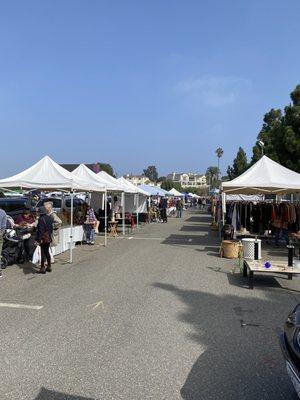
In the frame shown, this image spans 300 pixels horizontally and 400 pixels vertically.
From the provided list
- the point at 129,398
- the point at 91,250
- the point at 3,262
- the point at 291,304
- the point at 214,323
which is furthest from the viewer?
the point at 91,250

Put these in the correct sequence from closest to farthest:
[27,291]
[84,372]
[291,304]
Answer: [84,372], [291,304], [27,291]

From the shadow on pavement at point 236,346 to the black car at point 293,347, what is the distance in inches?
26.3

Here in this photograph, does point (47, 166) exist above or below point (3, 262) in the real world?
above

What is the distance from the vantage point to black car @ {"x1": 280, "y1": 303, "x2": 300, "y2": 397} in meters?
3.49

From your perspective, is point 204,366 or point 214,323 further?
point 214,323

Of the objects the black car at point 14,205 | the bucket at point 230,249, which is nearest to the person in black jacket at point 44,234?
the bucket at point 230,249

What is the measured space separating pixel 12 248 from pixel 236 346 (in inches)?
309

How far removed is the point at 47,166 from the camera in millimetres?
14344

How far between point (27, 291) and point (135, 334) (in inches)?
135

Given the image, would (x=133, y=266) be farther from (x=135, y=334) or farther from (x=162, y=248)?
(x=135, y=334)

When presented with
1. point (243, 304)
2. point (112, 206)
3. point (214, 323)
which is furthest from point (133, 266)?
point (112, 206)

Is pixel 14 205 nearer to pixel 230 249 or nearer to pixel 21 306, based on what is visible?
pixel 230 249

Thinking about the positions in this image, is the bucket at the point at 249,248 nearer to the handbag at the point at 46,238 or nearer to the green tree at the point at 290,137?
the handbag at the point at 46,238

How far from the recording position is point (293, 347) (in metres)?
3.67
